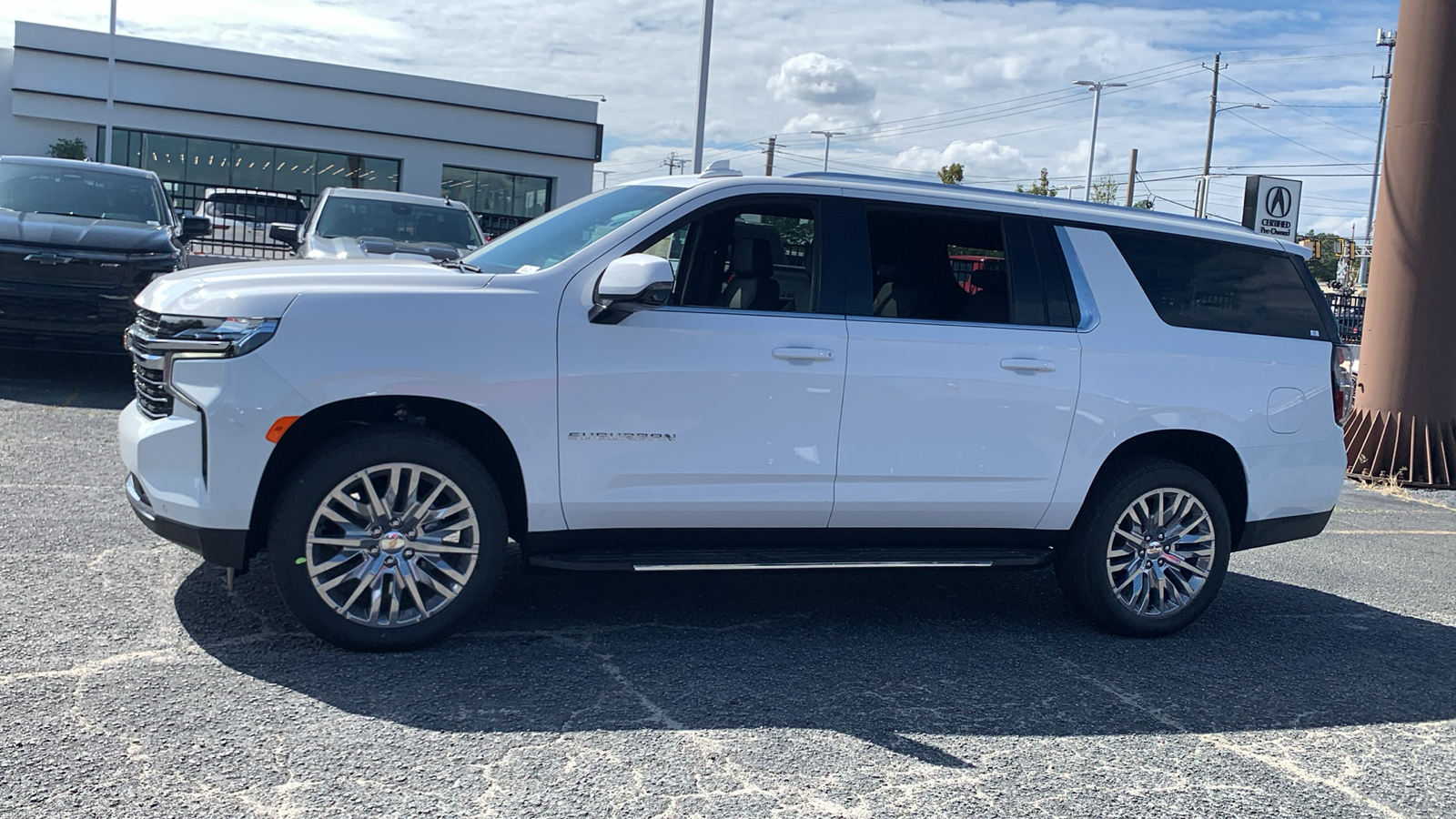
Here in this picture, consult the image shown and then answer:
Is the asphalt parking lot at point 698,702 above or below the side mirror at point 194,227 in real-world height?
below

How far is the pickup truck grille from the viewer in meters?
4.49

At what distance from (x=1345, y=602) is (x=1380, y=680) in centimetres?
144

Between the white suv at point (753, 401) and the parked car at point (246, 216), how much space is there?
667 inches

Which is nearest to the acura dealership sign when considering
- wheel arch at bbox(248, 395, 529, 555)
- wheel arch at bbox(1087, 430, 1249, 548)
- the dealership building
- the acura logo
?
the acura logo

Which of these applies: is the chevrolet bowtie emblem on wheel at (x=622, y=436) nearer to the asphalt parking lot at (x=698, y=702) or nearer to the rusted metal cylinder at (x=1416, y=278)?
the asphalt parking lot at (x=698, y=702)

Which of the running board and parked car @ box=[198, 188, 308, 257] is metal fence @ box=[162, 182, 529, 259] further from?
the running board

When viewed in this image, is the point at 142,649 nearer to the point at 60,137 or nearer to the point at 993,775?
the point at 993,775

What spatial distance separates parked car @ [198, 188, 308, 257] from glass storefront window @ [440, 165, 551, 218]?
19548 mm

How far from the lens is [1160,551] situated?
564 cm

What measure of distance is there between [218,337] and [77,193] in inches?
308

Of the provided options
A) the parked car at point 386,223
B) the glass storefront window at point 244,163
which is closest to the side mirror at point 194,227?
the parked car at point 386,223

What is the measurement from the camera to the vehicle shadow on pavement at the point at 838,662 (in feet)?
14.0

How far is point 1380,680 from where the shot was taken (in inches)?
206

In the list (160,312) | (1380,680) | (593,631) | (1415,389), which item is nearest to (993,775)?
(593,631)
